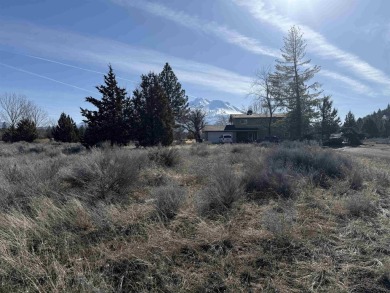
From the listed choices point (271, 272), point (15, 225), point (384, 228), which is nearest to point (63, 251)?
point (15, 225)

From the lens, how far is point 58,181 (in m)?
5.84

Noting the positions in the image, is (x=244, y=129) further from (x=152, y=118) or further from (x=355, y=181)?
(x=355, y=181)

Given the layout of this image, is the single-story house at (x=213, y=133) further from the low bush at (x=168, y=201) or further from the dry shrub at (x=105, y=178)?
the low bush at (x=168, y=201)

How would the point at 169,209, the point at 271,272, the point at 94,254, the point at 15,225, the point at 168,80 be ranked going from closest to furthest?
the point at 271,272 < the point at 94,254 < the point at 15,225 < the point at 169,209 < the point at 168,80

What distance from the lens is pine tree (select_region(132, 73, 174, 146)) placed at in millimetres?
22328

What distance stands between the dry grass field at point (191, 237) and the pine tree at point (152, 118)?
53.9 feet

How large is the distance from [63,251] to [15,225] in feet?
3.21

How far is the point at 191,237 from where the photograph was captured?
3.54m

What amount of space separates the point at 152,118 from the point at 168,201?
18.8 metres

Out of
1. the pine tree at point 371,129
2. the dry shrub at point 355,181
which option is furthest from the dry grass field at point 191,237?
the pine tree at point 371,129

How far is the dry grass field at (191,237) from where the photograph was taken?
273cm

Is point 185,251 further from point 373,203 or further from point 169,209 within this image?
point 373,203

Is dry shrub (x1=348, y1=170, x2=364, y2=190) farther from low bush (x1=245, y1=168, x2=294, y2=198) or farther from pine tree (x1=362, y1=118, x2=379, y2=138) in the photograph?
pine tree (x1=362, y1=118, x2=379, y2=138)

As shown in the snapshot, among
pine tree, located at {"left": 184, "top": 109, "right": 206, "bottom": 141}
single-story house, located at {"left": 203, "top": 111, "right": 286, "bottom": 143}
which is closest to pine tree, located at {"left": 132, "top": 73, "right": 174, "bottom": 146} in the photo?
pine tree, located at {"left": 184, "top": 109, "right": 206, "bottom": 141}
